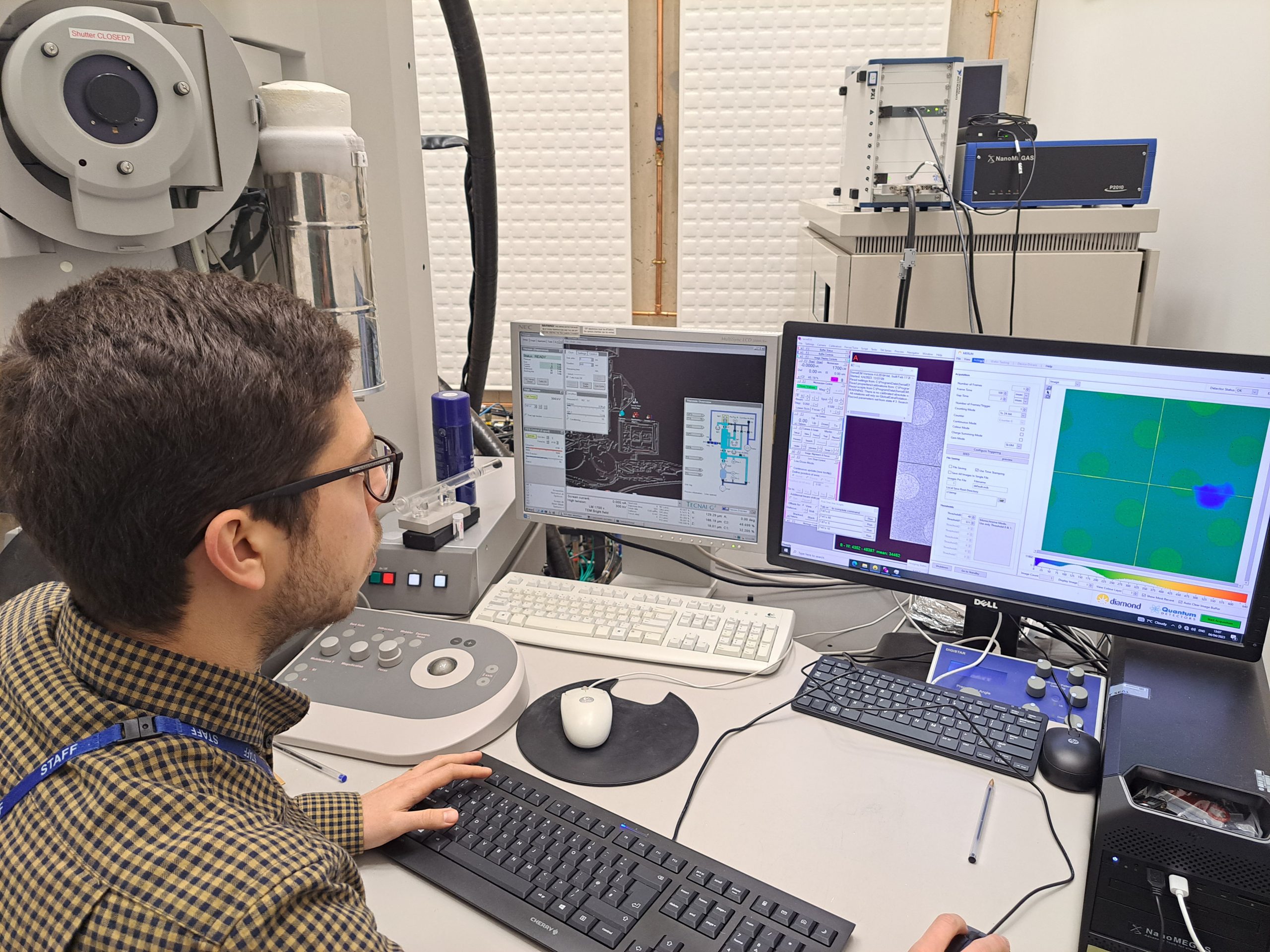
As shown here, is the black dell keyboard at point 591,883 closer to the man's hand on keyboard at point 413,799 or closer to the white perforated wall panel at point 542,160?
the man's hand on keyboard at point 413,799

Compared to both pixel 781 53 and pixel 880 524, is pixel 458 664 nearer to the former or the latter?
pixel 880 524

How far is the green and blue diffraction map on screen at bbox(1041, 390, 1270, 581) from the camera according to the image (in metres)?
0.96

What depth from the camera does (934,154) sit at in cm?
144

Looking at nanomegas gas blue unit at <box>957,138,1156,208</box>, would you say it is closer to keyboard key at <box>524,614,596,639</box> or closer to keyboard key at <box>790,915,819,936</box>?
keyboard key at <box>524,614,596,639</box>

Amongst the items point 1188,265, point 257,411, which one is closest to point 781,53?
point 1188,265

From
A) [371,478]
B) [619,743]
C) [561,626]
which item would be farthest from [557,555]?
[371,478]

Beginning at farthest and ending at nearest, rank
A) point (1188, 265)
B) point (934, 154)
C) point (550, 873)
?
point (1188, 265) < point (934, 154) < point (550, 873)

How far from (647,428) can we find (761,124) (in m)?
2.39

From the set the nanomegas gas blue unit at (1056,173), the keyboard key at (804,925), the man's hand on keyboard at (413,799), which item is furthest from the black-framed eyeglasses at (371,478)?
the nanomegas gas blue unit at (1056,173)

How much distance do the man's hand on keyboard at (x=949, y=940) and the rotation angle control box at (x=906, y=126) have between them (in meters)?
1.12

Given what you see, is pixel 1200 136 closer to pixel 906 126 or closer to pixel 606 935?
pixel 906 126

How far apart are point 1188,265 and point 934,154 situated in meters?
0.78

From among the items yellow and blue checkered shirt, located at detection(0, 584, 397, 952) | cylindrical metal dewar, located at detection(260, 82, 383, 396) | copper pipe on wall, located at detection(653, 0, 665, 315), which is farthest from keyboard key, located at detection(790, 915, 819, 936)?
copper pipe on wall, located at detection(653, 0, 665, 315)

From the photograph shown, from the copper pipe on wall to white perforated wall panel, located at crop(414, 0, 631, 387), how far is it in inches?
5.1
